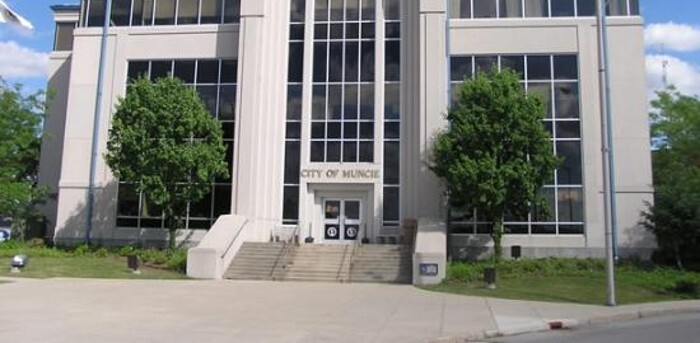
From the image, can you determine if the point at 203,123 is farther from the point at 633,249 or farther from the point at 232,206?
the point at 633,249

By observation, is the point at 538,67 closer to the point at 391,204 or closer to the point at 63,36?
the point at 391,204

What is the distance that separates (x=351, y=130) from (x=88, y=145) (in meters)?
13.8

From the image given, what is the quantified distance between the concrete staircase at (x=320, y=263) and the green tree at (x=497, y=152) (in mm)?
5489

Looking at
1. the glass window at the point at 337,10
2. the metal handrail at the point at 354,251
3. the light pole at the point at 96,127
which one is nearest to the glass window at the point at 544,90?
the glass window at the point at 337,10

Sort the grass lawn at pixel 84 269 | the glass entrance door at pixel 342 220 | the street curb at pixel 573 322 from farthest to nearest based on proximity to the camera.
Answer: the glass entrance door at pixel 342 220, the grass lawn at pixel 84 269, the street curb at pixel 573 322

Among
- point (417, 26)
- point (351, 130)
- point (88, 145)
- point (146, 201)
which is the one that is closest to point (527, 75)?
point (417, 26)

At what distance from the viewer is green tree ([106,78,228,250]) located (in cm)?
3005

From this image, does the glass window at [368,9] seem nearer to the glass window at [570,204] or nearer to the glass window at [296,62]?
the glass window at [296,62]

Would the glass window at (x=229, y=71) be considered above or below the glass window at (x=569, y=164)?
above

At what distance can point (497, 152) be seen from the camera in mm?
28078

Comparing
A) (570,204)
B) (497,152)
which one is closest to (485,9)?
(497,152)

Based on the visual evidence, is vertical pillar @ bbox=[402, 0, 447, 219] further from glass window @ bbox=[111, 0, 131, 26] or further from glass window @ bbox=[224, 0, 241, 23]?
glass window @ bbox=[111, 0, 131, 26]

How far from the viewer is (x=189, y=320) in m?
14.0

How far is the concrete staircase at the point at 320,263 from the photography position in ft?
86.8
